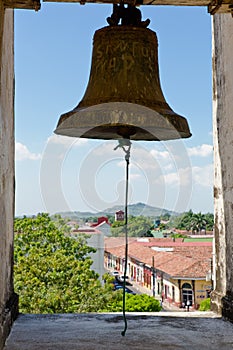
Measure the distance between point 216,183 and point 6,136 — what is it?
3.70 feet

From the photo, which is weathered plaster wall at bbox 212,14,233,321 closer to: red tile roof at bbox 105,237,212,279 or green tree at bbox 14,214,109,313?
green tree at bbox 14,214,109,313

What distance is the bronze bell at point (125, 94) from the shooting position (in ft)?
6.21

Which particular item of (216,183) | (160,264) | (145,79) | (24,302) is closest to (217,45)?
(216,183)

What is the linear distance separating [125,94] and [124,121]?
6.3 inches

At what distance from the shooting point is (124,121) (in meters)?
1.84

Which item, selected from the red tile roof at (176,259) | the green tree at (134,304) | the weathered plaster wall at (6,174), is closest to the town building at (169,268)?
the red tile roof at (176,259)

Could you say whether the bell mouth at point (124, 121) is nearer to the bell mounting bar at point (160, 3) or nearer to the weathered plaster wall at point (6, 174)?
the weathered plaster wall at point (6, 174)

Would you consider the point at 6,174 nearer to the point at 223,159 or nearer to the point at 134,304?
the point at 223,159

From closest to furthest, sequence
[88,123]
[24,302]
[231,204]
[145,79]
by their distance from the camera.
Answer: [88,123], [145,79], [231,204], [24,302]

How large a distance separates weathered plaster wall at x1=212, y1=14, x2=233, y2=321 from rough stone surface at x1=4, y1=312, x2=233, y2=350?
174 millimetres

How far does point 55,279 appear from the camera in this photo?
11016mm

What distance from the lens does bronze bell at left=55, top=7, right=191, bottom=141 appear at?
1892 mm

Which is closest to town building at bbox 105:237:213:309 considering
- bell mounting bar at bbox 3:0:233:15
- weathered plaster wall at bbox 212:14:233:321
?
weathered plaster wall at bbox 212:14:233:321

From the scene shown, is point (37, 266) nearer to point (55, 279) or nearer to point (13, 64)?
point (55, 279)
